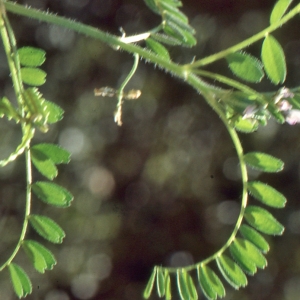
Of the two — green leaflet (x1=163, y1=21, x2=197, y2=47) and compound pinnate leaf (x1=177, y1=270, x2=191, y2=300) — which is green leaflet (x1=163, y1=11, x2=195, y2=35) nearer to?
green leaflet (x1=163, y1=21, x2=197, y2=47)

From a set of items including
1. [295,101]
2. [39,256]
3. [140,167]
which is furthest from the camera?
[140,167]

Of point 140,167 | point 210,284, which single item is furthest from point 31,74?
point 140,167

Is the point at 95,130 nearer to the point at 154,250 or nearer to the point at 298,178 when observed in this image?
the point at 154,250

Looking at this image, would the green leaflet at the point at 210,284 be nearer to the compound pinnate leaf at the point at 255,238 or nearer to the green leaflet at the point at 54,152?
the compound pinnate leaf at the point at 255,238

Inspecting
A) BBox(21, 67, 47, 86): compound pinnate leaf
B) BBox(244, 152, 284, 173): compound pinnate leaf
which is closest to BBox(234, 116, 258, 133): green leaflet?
BBox(244, 152, 284, 173): compound pinnate leaf

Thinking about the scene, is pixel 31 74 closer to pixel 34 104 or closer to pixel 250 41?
pixel 34 104

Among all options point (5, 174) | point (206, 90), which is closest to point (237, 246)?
point (206, 90)
